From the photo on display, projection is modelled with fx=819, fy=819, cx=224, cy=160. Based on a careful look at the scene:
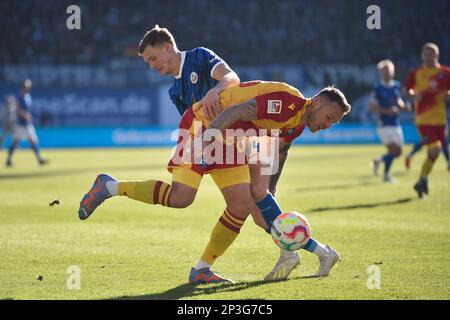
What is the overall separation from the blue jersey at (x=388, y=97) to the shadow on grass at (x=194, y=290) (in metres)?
11.2

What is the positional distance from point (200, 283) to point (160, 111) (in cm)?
2813

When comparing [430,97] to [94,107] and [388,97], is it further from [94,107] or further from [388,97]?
[94,107]

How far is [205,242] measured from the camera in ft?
30.1

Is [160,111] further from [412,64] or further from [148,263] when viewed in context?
[148,263]

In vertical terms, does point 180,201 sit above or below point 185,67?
below

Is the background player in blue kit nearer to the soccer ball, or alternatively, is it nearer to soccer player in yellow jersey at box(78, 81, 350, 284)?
soccer player in yellow jersey at box(78, 81, 350, 284)

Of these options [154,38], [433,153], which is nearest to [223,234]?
[154,38]

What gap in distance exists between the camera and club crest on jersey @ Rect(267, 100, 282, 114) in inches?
255

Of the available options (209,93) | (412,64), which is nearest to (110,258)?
(209,93)

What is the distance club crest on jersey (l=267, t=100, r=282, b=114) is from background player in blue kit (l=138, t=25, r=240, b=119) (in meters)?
0.55

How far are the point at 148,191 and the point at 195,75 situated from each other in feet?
3.62

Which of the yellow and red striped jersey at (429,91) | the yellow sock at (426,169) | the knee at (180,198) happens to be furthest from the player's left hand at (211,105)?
the yellow and red striped jersey at (429,91)

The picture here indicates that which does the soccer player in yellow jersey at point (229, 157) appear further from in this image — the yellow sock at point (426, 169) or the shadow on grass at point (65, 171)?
the shadow on grass at point (65, 171)
